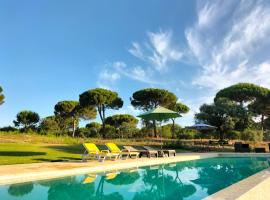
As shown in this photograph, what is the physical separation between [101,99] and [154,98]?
6369 millimetres

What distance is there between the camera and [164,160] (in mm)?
13719

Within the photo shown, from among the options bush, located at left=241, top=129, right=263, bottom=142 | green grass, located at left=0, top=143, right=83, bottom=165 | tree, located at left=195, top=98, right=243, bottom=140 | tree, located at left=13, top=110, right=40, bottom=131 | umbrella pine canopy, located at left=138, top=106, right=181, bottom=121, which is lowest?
green grass, located at left=0, top=143, right=83, bottom=165

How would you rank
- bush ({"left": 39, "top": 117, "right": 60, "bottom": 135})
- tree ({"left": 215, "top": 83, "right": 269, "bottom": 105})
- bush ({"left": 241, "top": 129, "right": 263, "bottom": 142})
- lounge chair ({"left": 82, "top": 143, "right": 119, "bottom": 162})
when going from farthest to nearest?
bush ({"left": 39, "top": 117, "right": 60, "bottom": 135})
tree ({"left": 215, "top": 83, "right": 269, "bottom": 105})
bush ({"left": 241, "top": 129, "right": 263, "bottom": 142})
lounge chair ({"left": 82, "top": 143, "right": 119, "bottom": 162})

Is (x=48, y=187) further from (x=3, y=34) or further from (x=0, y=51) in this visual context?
(x=0, y=51)

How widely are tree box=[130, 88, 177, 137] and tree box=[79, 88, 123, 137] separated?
2.85 m

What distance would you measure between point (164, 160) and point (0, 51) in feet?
45.9

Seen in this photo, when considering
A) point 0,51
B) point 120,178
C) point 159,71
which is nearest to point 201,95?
point 159,71

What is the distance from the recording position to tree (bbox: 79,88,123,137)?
35.0 m

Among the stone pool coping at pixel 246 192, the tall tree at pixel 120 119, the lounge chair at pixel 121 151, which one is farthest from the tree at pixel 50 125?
the stone pool coping at pixel 246 192

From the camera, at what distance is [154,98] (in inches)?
1431

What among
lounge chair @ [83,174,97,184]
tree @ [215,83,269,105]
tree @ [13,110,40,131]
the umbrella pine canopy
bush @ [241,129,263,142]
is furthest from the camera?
tree @ [13,110,40,131]

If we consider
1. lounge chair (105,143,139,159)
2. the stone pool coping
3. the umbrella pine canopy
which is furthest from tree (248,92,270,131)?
the stone pool coping

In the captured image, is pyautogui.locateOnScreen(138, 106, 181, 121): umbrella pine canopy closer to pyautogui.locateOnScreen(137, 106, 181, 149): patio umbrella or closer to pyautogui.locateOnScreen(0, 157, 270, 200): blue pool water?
pyautogui.locateOnScreen(137, 106, 181, 149): patio umbrella

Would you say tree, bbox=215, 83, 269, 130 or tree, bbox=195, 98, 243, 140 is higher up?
tree, bbox=215, 83, 269, 130
